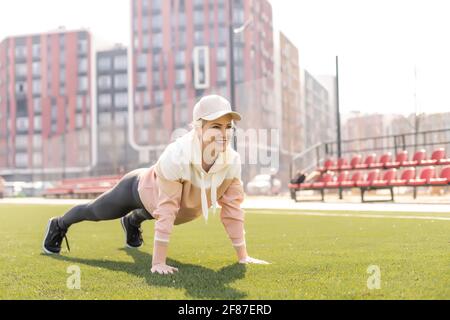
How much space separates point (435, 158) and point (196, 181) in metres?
14.5

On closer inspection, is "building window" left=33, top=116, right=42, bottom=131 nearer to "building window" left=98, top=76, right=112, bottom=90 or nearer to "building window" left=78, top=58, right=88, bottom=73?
"building window" left=78, top=58, right=88, bottom=73

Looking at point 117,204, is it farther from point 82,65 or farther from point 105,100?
point 82,65

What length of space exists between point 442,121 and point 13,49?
76.0 metres

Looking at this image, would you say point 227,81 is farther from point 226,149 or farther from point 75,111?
point 226,149

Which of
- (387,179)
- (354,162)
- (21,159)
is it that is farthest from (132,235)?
(21,159)

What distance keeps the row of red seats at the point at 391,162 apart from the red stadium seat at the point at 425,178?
571mm

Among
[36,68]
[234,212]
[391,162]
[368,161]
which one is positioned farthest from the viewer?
[36,68]

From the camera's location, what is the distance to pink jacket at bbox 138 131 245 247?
3.70m

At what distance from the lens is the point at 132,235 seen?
17.3ft

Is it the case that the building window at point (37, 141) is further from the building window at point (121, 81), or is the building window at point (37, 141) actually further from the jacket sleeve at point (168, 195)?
the jacket sleeve at point (168, 195)

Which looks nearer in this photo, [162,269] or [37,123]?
[162,269]

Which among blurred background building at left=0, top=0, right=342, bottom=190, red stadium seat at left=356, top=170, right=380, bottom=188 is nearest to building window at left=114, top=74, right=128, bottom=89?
blurred background building at left=0, top=0, right=342, bottom=190

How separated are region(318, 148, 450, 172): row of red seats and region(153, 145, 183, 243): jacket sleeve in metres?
13.8
